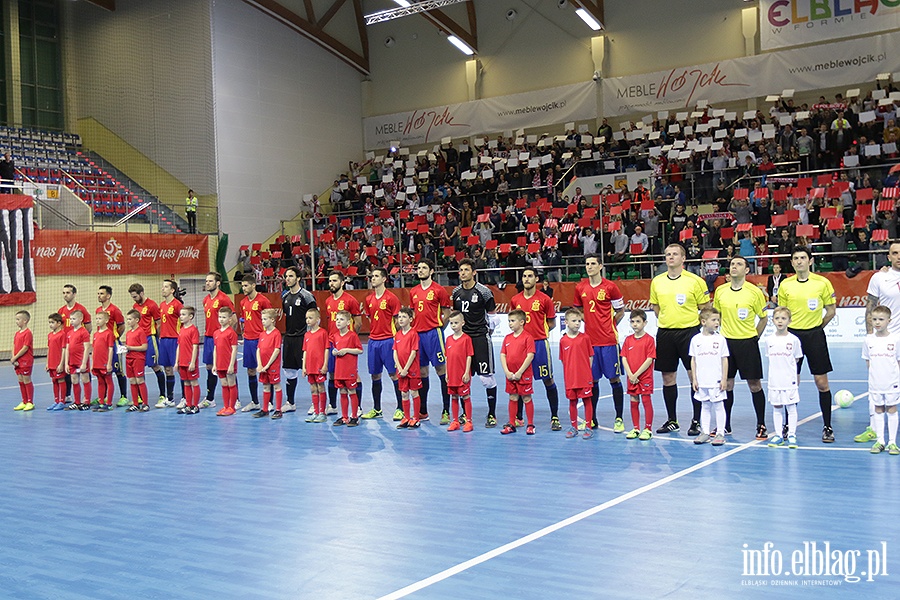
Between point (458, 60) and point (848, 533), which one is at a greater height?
point (458, 60)

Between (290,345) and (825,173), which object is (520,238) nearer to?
(825,173)

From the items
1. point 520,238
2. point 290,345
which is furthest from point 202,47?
point 290,345

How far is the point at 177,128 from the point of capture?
99.8ft

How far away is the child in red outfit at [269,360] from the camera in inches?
504

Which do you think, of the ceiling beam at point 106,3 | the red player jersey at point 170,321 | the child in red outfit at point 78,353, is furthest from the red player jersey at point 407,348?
the ceiling beam at point 106,3

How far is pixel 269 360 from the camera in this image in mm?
12805

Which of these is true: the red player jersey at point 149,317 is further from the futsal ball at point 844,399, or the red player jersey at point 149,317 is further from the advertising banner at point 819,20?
the advertising banner at point 819,20

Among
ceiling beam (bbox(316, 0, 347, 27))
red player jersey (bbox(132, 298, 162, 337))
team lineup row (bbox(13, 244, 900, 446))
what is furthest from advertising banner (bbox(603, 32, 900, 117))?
red player jersey (bbox(132, 298, 162, 337))

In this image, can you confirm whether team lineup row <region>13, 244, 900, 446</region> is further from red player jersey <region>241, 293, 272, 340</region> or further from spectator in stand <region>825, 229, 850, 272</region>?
spectator in stand <region>825, 229, 850, 272</region>

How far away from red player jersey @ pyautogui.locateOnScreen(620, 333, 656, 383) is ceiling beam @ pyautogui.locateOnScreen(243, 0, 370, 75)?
2579 cm

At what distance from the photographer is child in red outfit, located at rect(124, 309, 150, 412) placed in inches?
553

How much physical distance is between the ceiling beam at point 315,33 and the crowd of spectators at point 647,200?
6.04 m

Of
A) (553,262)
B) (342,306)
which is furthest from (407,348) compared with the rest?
(553,262)

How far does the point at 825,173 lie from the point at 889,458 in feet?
57.5
